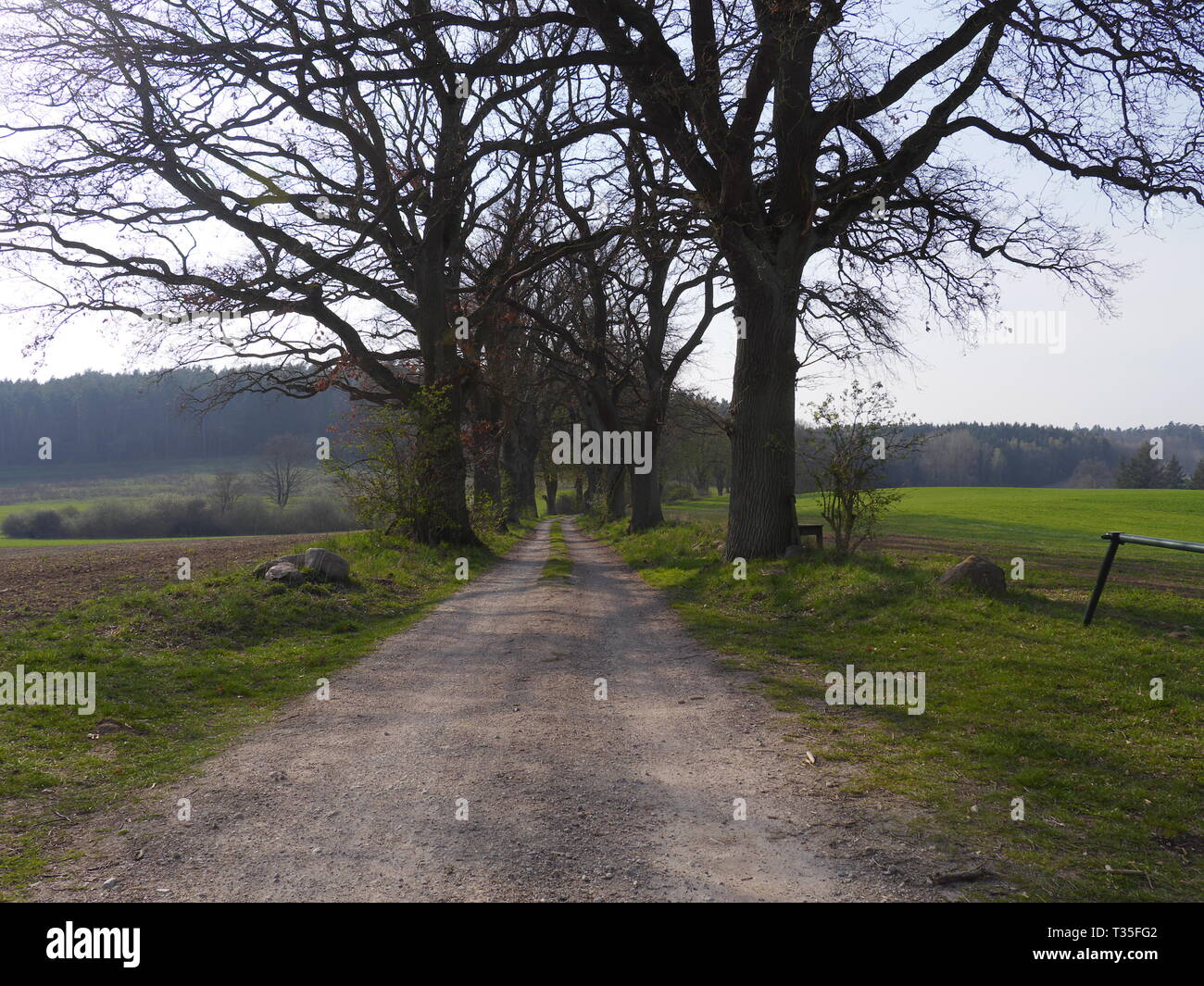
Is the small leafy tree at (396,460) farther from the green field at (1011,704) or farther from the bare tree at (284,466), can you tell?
the bare tree at (284,466)

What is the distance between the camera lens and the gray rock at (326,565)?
472 inches

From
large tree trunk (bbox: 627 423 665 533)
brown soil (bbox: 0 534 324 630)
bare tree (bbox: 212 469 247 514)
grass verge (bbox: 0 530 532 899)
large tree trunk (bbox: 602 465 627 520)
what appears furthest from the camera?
bare tree (bbox: 212 469 247 514)

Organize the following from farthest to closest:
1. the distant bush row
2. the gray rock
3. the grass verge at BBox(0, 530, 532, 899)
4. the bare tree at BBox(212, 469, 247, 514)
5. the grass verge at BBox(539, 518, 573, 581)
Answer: the bare tree at BBox(212, 469, 247, 514)
the distant bush row
the grass verge at BBox(539, 518, 573, 581)
the gray rock
the grass verge at BBox(0, 530, 532, 899)

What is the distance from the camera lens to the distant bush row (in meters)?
39.6

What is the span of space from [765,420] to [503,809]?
1001cm

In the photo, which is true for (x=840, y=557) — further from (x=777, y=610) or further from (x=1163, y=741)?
(x=1163, y=741)

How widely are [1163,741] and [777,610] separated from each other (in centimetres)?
572

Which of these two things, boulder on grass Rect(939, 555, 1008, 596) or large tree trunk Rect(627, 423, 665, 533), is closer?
boulder on grass Rect(939, 555, 1008, 596)

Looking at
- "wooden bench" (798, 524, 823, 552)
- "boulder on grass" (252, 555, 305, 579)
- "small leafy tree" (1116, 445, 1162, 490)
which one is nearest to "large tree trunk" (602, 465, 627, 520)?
"wooden bench" (798, 524, 823, 552)

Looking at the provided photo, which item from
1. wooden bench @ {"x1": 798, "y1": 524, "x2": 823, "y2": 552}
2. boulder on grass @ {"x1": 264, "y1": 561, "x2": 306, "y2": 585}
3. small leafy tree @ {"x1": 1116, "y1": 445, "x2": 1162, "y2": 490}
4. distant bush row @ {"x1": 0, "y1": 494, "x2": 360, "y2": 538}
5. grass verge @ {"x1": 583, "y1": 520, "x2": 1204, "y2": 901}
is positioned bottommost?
distant bush row @ {"x1": 0, "y1": 494, "x2": 360, "y2": 538}

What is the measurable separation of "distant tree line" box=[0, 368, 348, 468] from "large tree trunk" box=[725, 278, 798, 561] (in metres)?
52.2

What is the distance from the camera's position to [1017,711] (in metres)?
5.91

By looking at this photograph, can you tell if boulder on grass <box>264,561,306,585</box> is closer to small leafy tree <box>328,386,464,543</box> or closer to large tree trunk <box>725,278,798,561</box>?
small leafy tree <box>328,386,464,543</box>

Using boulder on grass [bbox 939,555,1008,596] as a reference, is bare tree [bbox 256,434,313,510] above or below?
above
